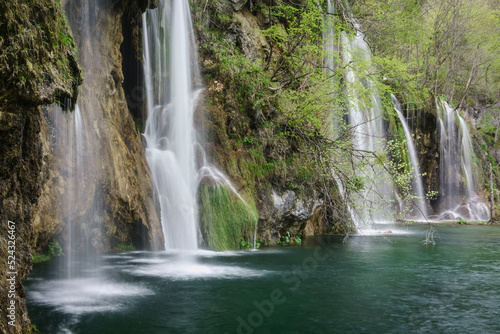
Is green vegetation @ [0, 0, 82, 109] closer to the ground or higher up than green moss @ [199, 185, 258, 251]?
higher up

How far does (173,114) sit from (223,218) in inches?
146

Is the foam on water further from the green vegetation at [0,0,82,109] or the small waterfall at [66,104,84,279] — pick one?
the green vegetation at [0,0,82,109]

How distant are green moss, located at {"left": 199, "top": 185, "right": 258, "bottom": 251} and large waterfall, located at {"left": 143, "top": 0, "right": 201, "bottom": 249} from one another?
1.08 feet

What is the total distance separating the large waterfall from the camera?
A: 10.9 meters

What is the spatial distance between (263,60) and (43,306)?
12.5 meters

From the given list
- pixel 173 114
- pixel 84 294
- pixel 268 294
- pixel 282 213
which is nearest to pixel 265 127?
pixel 282 213

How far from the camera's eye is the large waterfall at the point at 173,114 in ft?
35.9

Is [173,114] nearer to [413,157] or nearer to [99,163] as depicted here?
[99,163]

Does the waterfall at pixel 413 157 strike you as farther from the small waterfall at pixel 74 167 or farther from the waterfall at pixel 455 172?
the small waterfall at pixel 74 167

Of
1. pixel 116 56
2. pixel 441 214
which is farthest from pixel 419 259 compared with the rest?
pixel 441 214

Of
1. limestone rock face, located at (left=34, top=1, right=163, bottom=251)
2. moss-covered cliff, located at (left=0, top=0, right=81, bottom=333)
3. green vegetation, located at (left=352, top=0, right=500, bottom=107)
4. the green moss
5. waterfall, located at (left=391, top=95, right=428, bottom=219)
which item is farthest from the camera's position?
green vegetation, located at (left=352, top=0, right=500, bottom=107)

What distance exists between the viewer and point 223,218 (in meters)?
11.2

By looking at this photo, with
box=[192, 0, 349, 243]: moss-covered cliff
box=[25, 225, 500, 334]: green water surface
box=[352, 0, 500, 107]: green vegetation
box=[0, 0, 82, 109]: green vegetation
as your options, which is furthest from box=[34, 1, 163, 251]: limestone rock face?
box=[352, 0, 500, 107]: green vegetation

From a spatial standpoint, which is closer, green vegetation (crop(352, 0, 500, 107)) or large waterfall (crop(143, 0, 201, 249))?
large waterfall (crop(143, 0, 201, 249))
